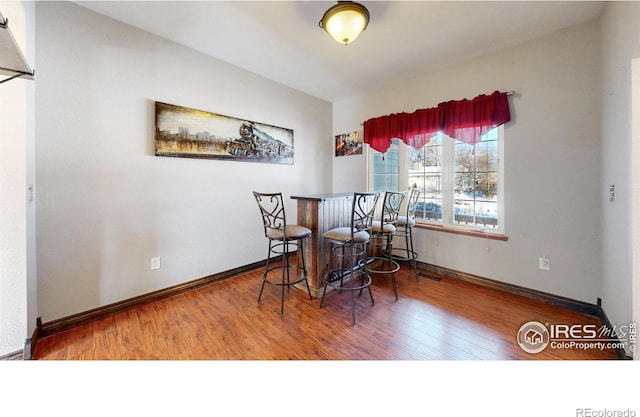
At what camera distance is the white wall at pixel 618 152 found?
1515 mm

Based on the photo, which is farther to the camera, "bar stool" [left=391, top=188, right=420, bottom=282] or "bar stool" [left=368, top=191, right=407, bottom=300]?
"bar stool" [left=391, top=188, right=420, bottom=282]

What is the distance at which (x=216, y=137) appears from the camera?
2832 mm

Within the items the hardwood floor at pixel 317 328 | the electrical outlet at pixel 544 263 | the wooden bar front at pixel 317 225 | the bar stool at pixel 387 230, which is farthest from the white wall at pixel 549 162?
the wooden bar front at pixel 317 225

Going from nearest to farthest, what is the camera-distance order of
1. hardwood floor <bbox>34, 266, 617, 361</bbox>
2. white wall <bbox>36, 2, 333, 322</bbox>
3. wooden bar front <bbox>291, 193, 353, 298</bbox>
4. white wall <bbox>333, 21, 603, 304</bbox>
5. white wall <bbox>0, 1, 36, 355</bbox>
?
white wall <bbox>0, 1, 36, 355</bbox>
hardwood floor <bbox>34, 266, 617, 361</bbox>
white wall <bbox>36, 2, 333, 322</bbox>
white wall <bbox>333, 21, 603, 304</bbox>
wooden bar front <bbox>291, 193, 353, 298</bbox>

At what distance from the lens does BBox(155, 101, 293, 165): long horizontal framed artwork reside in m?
2.46

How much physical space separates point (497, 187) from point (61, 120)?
4.23 metres

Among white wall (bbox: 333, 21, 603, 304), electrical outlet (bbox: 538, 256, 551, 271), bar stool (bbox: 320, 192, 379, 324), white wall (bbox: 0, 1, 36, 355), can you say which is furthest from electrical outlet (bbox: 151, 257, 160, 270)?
electrical outlet (bbox: 538, 256, 551, 271)

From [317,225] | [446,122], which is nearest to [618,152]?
[446,122]

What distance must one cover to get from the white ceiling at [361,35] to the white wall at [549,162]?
0.67 ft

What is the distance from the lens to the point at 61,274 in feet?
6.37

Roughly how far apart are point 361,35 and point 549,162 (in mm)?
2277

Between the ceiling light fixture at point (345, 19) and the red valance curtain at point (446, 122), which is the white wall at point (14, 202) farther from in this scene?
the red valance curtain at point (446, 122)

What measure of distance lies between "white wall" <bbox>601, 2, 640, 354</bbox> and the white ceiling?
511 mm

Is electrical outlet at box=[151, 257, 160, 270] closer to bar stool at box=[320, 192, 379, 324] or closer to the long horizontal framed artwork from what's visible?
the long horizontal framed artwork
